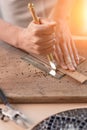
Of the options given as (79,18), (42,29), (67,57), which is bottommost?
(79,18)

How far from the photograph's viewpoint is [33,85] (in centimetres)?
75

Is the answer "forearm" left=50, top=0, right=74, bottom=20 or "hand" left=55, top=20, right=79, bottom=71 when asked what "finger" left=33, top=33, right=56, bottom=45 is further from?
"forearm" left=50, top=0, right=74, bottom=20

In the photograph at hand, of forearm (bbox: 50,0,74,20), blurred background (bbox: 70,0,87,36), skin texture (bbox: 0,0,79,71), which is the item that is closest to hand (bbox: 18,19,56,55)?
skin texture (bbox: 0,0,79,71)

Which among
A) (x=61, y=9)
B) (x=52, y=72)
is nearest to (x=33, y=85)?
(x=52, y=72)

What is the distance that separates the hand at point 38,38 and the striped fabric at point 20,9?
7.7 inches

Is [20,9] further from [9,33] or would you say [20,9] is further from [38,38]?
[38,38]

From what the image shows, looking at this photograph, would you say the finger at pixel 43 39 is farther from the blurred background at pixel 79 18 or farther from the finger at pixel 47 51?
the blurred background at pixel 79 18

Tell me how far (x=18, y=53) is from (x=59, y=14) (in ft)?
0.68

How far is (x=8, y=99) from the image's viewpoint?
2.33ft

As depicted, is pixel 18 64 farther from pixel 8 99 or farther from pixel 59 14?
pixel 59 14

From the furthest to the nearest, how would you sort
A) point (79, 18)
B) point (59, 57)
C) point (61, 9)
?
point (79, 18)
point (61, 9)
point (59, 57)

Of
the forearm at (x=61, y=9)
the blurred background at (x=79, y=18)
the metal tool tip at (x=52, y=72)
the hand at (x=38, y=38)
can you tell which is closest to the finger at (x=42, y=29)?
the hand at (x=38, y=38)

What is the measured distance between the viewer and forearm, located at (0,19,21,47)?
2.94 feet

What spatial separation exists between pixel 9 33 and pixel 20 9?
0.58 feet
